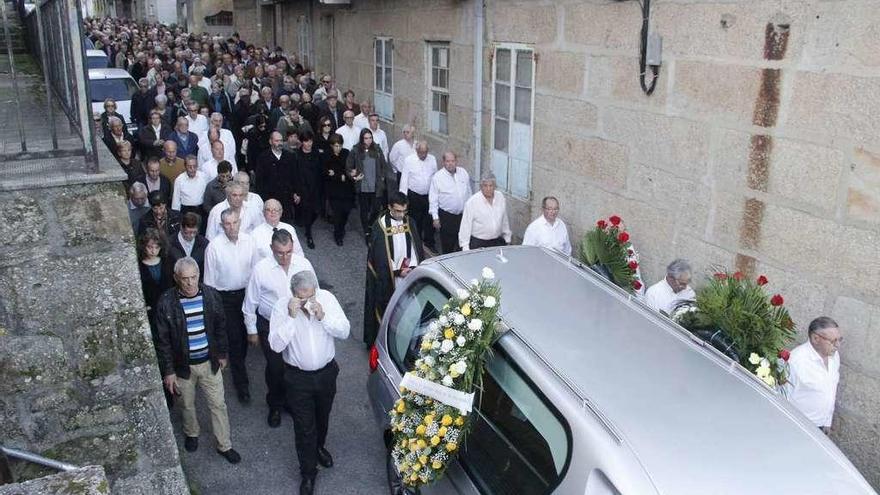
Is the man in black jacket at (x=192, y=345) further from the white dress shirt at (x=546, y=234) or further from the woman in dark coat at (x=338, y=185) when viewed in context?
the woman in dark coat at (x=338, y=185)

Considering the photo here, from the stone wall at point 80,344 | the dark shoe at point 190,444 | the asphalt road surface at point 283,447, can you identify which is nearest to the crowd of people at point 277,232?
the dark shoe at point 190,444

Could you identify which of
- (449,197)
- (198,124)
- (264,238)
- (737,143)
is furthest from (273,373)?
(198,124)

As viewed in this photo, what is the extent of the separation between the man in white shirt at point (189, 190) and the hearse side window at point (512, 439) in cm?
583

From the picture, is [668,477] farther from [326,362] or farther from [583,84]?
[583,84]

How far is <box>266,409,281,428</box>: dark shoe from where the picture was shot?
21.7ft

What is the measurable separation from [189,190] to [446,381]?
19.2 feet

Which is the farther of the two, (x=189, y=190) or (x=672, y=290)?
(x=189, y=190)

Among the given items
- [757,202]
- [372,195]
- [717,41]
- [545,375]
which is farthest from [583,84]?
[545,375]

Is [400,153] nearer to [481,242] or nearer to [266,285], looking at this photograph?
[481,242]

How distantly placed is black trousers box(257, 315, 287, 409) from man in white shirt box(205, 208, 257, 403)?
0.26 meters

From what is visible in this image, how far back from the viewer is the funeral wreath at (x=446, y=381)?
4.22 m

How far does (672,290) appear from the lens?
251 inches

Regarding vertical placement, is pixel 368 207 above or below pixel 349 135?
below

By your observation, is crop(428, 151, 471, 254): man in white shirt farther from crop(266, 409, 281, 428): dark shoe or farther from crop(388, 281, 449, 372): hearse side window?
crop(388, 281, 449, 372): hearse side window
